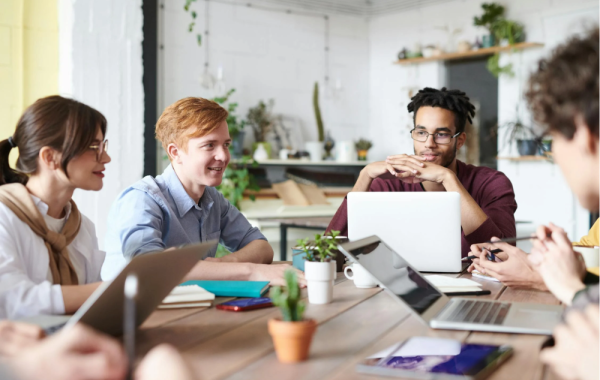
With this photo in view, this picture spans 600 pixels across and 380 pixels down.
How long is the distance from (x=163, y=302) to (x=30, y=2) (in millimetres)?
2988

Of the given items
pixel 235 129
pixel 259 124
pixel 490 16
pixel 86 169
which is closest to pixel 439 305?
pixel 86 169

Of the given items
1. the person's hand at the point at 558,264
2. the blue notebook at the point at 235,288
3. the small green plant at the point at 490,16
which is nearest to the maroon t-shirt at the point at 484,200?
the blue notebook at the point at 235,288

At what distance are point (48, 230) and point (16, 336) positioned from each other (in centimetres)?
53

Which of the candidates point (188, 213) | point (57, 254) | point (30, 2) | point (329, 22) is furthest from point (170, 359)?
point (329, 22)

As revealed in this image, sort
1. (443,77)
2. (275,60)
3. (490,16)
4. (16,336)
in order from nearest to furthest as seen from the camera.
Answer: (16,336)
(490,16)
(275,60)
(443,77)

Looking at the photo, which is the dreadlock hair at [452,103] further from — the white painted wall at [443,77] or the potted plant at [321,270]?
the white painted wall at [443,77]

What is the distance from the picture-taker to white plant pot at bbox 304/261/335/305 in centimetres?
147

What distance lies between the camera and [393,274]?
1.32 meters

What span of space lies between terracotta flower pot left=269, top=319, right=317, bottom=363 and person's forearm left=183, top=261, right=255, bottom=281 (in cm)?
69

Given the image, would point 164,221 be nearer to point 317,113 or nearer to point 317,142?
point 317,142

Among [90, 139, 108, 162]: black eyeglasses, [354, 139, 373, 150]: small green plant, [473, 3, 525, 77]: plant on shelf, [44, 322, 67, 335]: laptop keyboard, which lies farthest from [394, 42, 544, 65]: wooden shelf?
[44, 322, 67, 335]: laptop keyboard

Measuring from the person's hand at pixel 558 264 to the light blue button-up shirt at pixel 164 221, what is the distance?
41.2 inches

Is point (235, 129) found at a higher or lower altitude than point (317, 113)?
lower

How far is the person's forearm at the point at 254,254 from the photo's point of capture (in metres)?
2.00
